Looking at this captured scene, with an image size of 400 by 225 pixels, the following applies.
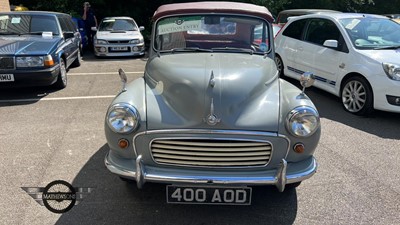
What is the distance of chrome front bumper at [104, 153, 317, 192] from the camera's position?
2873mm

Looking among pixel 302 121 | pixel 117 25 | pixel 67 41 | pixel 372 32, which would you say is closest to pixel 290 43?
pixel 372 32

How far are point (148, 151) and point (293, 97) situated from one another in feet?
4.63

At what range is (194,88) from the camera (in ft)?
A: 10.5

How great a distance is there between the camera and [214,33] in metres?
4.25

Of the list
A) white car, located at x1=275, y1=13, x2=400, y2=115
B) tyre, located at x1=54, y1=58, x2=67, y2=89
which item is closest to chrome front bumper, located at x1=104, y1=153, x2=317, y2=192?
white car, located at x1=275, y1=13, x2=400, y2=115

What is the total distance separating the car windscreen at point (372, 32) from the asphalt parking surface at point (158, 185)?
124 cm

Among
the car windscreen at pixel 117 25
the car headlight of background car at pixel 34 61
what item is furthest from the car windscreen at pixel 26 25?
the car windscreen at pixel 117 25

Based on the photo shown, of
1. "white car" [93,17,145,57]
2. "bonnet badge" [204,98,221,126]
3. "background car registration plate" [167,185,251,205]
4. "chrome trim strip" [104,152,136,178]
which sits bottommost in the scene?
"white car" [93,17,145,57]

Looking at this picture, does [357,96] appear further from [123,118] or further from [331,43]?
[123,118]

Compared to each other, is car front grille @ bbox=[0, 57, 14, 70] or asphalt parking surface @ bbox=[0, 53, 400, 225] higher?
car front grille @ bbox=[0, 57, 14, 70]

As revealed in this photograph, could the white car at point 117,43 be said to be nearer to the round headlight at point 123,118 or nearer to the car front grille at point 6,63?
the car front grille at point 6,63

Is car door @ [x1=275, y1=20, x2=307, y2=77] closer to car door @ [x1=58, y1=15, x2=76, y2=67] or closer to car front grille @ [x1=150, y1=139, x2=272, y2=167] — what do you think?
car door @ [x1=58, y1=15, x2=76, y2=67]

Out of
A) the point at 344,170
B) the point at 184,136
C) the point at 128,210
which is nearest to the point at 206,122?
the point at 184,136

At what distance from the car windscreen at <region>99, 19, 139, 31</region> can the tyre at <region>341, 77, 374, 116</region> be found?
341 inches
